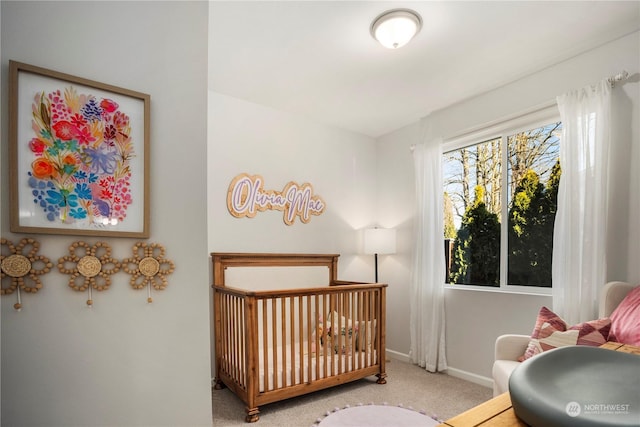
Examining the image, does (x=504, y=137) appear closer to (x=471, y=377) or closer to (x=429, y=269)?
(x=429, y=269)

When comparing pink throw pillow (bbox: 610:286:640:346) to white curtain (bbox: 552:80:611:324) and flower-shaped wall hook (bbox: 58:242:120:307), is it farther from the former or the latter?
flower-shaped wall hook (bbox: 58:242:120:307)

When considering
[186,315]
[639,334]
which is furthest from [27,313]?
[639,334]

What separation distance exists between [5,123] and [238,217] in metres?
2.08

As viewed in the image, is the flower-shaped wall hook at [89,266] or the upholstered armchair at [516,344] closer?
the flower-shaped wall hook at [89,266]

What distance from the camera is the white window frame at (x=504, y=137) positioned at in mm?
2599

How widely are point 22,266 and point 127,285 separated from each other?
28cm

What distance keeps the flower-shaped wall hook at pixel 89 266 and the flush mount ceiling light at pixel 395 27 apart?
1.78 meters

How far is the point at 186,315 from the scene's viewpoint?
1.27 m

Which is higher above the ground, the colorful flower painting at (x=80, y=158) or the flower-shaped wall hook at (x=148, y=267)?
the colorful flower painting at (x=80, y=158)

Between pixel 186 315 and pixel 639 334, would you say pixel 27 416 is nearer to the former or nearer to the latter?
pixel 186 315

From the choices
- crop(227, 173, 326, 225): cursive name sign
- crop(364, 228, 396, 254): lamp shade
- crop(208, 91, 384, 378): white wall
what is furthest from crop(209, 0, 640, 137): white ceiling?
crop(364, 228, 396, 254): lamp shade

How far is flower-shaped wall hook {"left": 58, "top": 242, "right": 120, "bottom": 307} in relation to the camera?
107 centimetres

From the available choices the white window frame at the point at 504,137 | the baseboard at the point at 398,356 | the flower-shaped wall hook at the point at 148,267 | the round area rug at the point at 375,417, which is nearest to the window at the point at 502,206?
the white window frame at the point at 504,137

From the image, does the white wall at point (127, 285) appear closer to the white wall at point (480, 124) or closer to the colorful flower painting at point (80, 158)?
the colorful flower painting at point (80, 158)
